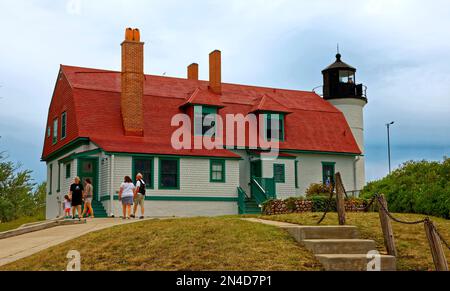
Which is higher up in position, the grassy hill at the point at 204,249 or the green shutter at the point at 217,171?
the green shutter at the point at 217,171

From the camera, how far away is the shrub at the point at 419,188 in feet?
64.1

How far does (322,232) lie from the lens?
43.2 ft

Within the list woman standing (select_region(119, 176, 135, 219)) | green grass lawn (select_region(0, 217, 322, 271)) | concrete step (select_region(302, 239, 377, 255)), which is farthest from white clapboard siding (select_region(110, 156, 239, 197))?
concrete step (select_region(302, 239, 377, 255))

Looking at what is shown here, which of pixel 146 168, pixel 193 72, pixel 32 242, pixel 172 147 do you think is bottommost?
pixel 32 242

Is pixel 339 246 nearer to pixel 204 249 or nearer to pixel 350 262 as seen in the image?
pixel 350 262

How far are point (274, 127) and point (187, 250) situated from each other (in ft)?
74.0

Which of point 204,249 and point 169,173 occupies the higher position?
point 169,173

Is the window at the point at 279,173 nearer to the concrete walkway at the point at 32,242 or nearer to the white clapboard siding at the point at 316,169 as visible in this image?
the white clapboard siding at the point at 316,169

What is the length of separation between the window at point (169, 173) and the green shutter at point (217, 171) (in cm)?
176

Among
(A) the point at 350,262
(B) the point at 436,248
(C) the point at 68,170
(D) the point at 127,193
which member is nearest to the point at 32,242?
(D) the point at 127,193

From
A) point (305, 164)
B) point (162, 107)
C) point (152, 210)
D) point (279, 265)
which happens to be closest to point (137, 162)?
point (152, 210)

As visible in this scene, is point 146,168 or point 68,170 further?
point 68,170

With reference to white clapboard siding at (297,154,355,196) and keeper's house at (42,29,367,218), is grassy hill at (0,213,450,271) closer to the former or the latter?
keeper's house at (42,29,367,218)

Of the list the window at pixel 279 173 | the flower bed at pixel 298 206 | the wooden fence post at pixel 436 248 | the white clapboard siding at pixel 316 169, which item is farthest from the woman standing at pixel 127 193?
the wooden fence post at pixel 436 248
